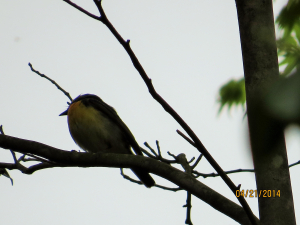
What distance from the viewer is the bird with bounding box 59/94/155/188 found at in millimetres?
5379

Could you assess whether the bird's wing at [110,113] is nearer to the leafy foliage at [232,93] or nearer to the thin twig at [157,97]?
the leafy foliage at [232,93]

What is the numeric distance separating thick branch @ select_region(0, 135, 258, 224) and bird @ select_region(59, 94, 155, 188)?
8.01ft

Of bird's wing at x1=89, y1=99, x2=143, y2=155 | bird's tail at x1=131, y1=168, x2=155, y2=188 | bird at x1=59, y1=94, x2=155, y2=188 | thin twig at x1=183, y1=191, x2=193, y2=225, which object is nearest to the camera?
thin twig at x1=183, y1=191, x2=193, y2=225

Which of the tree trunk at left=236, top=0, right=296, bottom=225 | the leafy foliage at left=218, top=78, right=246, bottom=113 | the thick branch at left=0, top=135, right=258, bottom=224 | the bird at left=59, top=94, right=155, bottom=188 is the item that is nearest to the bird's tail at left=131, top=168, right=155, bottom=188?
the bird at left=59, top=94, right=155, bottom=188

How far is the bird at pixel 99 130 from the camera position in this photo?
Answer: 538cm

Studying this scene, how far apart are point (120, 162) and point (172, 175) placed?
435 mm

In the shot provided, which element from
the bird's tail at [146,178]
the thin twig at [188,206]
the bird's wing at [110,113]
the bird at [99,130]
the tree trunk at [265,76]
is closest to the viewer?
the tree trunk at [265,76]

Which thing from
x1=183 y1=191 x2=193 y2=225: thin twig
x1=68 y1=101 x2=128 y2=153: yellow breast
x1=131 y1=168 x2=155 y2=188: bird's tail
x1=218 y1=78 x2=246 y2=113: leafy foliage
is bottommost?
x1=183 y1=191 x2=193 y2=225: thin twig

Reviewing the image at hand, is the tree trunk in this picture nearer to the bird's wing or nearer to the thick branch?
the thick branch

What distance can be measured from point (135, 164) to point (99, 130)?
2.94 metres

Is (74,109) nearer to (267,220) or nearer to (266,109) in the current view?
(267,220)

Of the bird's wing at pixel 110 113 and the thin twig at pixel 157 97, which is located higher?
the bird's wing at pixel 110 113

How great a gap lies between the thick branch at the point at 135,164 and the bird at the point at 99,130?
96.1 inches

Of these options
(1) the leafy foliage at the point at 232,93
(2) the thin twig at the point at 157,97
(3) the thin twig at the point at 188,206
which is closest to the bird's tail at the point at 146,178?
(3) the thin twig at the point at 188,206
